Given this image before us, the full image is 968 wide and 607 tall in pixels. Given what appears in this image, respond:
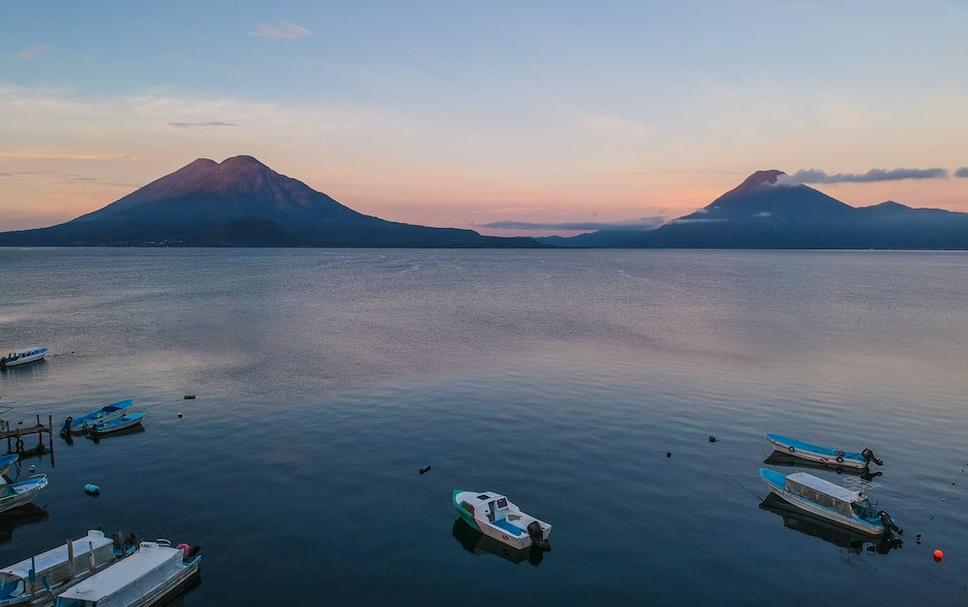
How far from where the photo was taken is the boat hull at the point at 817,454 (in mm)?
48375

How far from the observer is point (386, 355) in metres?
85.1

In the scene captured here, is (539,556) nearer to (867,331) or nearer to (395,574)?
(395,574)

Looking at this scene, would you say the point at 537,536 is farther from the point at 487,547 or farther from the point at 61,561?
the point at 61,561

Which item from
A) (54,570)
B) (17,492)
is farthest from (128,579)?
(17,492)

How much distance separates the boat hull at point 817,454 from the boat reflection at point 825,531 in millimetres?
7747

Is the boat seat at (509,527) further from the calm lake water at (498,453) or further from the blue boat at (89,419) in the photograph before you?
the blue boat at (89,419)

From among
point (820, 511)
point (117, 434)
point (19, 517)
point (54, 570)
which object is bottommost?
point (820, 511)

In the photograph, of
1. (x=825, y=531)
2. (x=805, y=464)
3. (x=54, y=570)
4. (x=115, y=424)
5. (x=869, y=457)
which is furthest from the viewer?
(x=115, y=424)

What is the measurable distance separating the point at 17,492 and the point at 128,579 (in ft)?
53.4

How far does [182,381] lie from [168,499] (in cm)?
3283

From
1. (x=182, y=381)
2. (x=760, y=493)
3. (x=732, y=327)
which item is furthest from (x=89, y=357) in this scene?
(x=732, y=327)

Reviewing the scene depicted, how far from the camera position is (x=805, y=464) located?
163ft

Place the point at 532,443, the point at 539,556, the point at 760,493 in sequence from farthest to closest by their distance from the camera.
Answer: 1. the point at 532,443
2. the point at 760,493
3. the point at 539,556

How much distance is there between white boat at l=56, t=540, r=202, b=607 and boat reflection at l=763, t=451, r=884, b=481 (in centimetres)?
4326
